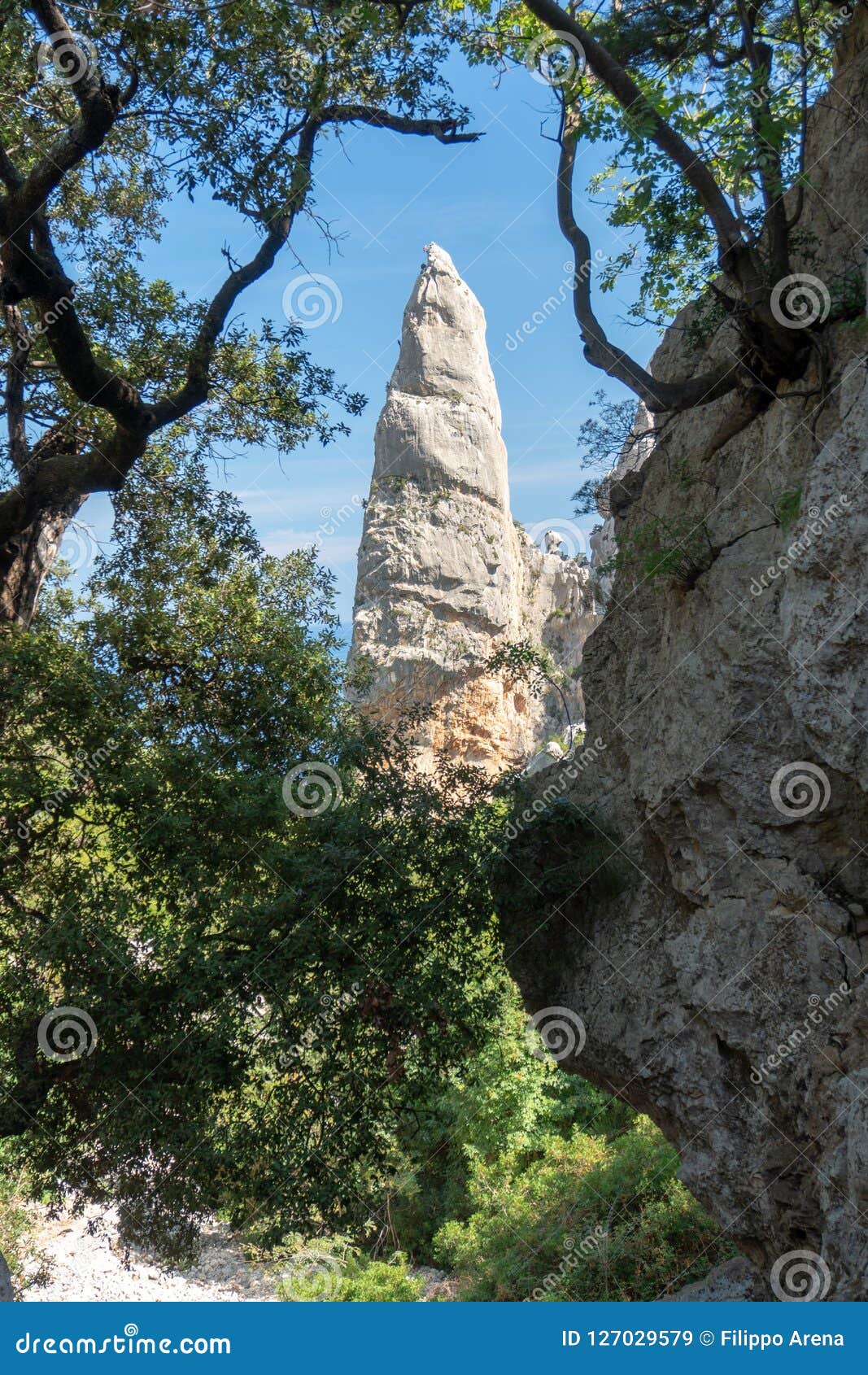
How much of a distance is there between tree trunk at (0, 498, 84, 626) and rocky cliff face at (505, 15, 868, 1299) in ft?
15.6

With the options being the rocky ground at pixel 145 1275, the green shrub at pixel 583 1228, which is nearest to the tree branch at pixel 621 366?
the green shrub at pixel 583 1228

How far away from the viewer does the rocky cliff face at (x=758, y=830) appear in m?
6.09

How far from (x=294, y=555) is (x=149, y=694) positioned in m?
2.30

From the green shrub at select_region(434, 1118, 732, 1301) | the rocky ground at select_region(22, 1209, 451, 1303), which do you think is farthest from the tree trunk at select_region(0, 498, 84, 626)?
the rocky ground at select_region(22, 1209, 451, 1303)

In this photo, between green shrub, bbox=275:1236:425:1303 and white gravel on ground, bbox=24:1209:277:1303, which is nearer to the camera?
green shrub, bbox=275:1236:425:1303

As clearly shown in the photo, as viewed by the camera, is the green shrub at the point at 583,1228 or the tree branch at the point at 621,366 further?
the green shrub at the point at 583,1228

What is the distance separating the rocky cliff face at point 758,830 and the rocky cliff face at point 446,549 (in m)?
17.7

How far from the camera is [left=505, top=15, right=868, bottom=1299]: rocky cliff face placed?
6.09 meters

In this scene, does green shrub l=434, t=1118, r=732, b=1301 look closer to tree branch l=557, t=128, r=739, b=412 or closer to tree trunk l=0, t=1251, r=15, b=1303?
tree trunk l=0, t=1251, r=15, b=1303

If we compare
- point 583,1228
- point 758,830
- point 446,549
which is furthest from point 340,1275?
point 446,549

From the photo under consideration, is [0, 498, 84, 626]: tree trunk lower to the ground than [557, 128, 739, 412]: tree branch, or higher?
lower

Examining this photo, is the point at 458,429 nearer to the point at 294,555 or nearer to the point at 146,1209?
the point at 294,555

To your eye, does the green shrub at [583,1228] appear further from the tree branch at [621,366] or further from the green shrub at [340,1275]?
the tree branch at [621,366]

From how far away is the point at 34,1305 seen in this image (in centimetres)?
537
